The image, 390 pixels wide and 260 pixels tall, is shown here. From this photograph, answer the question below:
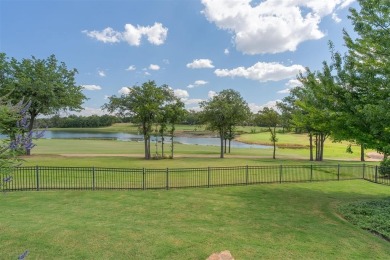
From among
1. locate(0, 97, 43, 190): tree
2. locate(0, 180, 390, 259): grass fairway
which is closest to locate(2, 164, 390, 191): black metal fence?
locate(0, 180, 390, 259): grass fairway

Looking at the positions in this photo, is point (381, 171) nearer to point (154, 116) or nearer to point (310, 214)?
point (310, 214)

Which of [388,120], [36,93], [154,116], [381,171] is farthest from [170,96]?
[388,120]

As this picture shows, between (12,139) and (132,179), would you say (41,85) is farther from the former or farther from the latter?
(12,139)

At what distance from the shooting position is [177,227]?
8.30 m

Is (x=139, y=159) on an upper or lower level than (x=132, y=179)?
lower

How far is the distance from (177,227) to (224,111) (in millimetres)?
27298

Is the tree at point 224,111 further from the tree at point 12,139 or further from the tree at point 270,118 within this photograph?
the tree at point 12,139

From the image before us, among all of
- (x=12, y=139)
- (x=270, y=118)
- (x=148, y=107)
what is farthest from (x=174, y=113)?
(x=12, y=139)

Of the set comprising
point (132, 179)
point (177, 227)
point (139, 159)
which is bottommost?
point (139, 159)

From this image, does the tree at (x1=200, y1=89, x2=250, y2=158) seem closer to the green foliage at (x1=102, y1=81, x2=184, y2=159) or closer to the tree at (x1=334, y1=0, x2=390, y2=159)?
the green foliage at (x1=102, y1=81, x2=184, y2=159)

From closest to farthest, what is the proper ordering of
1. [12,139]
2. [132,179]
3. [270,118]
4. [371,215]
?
[12,139] < [371,215] < [132,179] < [270,118]

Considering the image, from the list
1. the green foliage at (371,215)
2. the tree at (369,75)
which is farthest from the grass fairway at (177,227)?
the tree at (369,75)

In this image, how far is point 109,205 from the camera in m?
10.6

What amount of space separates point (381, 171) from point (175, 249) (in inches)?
724
